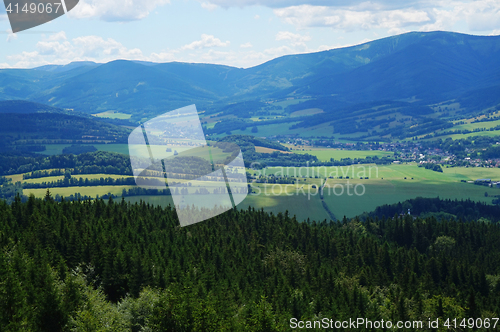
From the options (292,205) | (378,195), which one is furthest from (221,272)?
(378,195)

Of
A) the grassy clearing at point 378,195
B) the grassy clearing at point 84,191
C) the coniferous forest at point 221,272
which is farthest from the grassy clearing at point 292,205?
the grassy clearing at point 84,191

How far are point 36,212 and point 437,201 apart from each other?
13700 cm

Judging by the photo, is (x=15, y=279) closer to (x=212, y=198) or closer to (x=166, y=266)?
(x=212, y=198)

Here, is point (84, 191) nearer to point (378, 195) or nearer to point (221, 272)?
point (378, 195)

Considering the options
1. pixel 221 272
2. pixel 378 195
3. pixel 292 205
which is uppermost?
pixel 378 195

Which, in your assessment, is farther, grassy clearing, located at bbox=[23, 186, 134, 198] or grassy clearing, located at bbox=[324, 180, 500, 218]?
grassy clearing, located at bbox=[324, 180, 500, 218]

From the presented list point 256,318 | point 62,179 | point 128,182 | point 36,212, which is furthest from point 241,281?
point 62,179

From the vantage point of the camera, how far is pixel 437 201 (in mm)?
174250

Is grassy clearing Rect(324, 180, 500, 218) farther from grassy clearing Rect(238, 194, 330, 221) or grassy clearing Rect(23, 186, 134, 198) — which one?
grassy clearing Rect(23, 186, 134, 198)

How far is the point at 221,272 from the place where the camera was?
7538cm

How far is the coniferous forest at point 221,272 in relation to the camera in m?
41.6

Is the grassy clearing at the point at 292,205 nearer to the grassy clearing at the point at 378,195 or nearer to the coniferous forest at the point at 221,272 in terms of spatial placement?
the grassy clearing at the point at 378,195

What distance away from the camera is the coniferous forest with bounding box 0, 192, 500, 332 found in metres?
41.6

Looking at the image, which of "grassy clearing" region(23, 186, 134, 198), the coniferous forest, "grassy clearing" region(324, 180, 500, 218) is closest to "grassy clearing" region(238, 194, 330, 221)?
"grassy clearing" region(324, 180, 500, 218)
